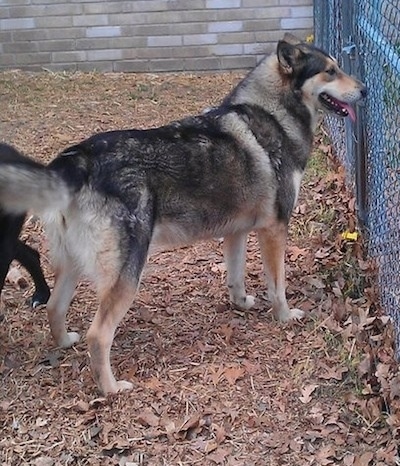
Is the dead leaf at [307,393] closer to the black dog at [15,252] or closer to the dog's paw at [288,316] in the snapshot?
the dog's paw at [288,316]

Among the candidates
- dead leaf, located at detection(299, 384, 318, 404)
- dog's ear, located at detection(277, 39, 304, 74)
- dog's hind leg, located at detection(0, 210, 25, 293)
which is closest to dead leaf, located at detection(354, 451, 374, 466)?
dead leaf, located at detection(299, 384, 318, 404)

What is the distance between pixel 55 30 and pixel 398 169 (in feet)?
19.9

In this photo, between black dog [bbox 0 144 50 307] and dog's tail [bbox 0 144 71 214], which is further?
black dog [bbox 0 144 50 307]

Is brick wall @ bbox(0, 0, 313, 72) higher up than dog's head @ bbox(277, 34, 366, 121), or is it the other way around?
dog's head @ bbox(277, 34, 366, 121)

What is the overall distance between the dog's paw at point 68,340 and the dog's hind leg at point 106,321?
515mm

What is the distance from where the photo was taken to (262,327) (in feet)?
14.7

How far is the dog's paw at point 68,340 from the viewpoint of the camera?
4.25 m

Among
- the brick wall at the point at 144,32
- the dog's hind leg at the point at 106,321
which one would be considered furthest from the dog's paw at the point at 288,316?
the brick wall at the point at 144,32

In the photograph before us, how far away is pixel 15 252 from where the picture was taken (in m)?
4.19

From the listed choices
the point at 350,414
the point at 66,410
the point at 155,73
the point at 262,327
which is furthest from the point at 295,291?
the point at 155,73

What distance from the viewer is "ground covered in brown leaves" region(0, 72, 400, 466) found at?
350 cm

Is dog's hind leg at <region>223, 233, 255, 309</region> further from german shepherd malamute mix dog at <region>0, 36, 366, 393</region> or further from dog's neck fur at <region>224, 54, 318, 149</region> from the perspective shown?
dog's neck fur at <region>224, 54, 318, 149</region>

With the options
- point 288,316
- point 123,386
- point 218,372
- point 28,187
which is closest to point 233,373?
point 218,372

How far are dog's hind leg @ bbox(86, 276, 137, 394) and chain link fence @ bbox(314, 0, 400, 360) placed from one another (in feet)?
4.18
